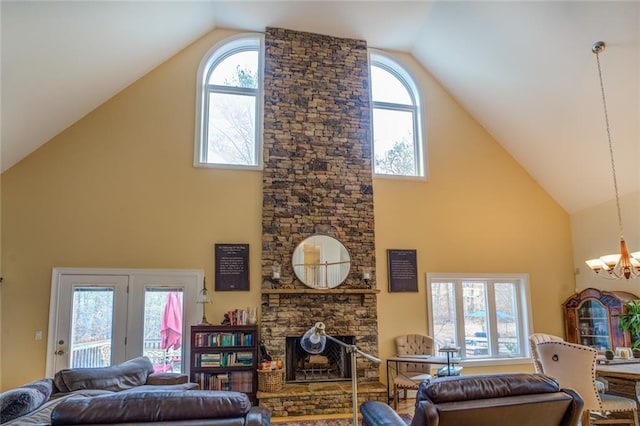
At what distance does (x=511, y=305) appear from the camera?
7680mm

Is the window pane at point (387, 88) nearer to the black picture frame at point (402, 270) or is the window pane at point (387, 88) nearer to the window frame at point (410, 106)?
the window frame at point (410, 106)

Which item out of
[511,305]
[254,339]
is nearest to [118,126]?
[254,339]

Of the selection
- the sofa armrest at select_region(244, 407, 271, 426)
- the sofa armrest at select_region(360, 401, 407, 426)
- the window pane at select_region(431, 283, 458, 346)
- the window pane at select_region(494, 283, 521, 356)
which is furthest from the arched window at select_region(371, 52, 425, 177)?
the sofa armrest at select_region(244, 407, 271, 426)

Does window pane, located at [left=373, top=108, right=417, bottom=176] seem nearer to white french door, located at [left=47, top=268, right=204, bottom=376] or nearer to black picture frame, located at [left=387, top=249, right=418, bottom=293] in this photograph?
black picture frame, located at [left=387, top=249, right=418, bottom=293]

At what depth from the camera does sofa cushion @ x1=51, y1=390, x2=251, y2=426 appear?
7.43 ft

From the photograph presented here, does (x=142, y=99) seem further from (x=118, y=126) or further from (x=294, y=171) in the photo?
(x=294, y=171)

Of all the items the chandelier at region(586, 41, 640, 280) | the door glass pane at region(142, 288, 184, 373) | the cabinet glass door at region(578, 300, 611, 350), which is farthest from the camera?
the cabinet glass door at region(578, 300, 611, 350)

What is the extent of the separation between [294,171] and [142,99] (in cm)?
264

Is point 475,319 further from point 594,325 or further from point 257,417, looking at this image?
point 257,417

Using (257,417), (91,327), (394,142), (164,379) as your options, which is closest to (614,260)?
(394,142)

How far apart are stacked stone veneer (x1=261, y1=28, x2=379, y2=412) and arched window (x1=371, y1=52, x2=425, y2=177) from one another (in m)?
0.32

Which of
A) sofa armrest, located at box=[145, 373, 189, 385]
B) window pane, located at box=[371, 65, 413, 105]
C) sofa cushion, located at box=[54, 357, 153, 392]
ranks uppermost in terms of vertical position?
window pane, located at box=[371, 65, 413, 105]

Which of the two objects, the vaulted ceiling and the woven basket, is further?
the woven basket

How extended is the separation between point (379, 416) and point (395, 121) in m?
6.00
